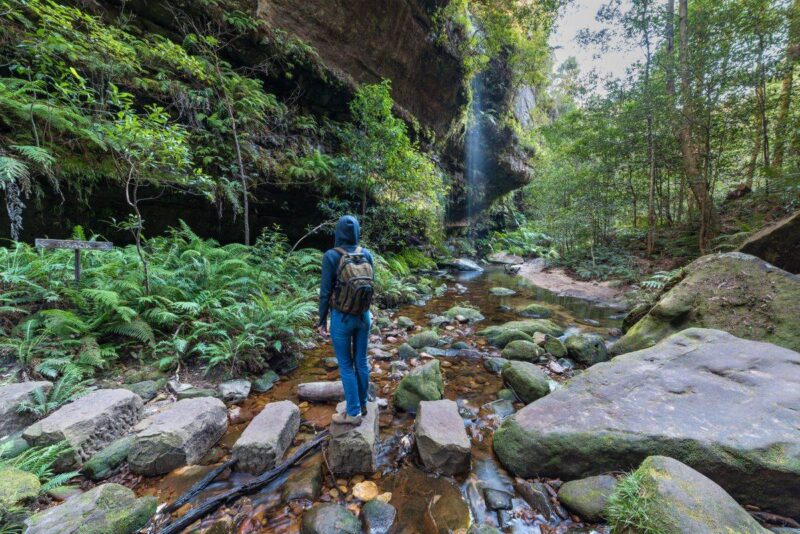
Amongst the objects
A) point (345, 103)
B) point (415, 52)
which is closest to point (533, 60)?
point (415, 52)

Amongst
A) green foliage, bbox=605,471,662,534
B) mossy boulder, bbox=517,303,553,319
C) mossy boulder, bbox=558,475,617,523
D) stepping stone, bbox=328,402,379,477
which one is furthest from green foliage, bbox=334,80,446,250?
green foliage, bbox=605,471,662,534

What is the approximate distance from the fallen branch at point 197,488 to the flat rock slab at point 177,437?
0.36m

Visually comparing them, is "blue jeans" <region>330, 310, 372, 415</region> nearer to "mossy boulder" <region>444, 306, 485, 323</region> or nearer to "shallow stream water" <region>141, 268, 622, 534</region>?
"shallow stream water" <region>141, 268, 622, 534</region>

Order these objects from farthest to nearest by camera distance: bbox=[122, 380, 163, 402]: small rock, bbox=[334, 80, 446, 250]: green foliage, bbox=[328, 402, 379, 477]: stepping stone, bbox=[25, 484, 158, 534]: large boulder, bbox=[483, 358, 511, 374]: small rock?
bbox=[334, 80, 446, 250]: green foliage → bbox=[483, 358, 511, 374]: small rock → bbox=[122, 380, 163, 402]: small rock → bbox=[328, 402, 379, 477]: stepping stone → bbox=[25, 484, 158, 534]: large boulder

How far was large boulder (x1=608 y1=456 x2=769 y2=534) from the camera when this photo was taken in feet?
5.55

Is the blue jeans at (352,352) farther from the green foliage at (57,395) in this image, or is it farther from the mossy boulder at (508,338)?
the mossy boulder at (508,338)

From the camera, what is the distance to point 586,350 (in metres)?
5.20

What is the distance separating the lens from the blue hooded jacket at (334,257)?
2.75 metres

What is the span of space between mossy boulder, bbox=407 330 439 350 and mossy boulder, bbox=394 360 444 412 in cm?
165

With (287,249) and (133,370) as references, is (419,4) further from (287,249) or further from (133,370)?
(133,370)

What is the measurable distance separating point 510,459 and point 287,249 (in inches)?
330

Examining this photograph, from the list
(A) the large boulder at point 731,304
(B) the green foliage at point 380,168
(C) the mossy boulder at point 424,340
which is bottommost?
(C) the mossy boulder at point 424,340

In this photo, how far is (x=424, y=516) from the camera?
230 centimetres

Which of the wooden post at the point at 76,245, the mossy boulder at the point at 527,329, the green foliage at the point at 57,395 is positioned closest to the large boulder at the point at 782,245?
Result: the mossy boulder at the point at 527,329
